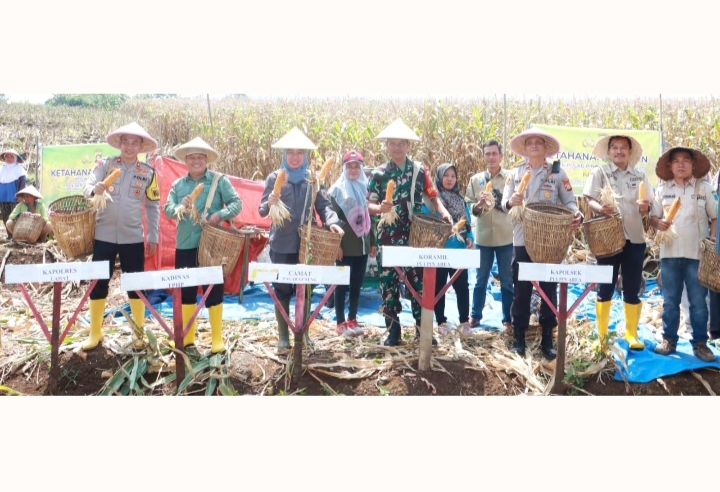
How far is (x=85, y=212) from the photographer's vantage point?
4480 mm

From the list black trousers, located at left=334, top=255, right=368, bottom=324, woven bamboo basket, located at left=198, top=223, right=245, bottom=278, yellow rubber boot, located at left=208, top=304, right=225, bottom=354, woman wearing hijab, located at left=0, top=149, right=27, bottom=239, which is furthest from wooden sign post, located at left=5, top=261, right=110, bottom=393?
woman wearing hijab, located at left=0, top=149, right=27, bottom=239

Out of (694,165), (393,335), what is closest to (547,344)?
(393,335)

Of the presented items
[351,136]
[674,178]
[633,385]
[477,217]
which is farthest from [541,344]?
[351,136]

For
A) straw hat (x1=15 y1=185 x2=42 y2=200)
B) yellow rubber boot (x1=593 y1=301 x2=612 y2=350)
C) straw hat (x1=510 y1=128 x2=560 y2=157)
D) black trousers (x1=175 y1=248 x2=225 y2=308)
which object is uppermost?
straw hat (x1=510 y1=128 x2=560 y2=157)

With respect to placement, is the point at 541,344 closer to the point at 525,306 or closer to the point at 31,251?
the point at 525,306

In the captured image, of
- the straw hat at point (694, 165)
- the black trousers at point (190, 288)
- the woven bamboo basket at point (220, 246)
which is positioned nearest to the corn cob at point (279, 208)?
the woven bamboo basket at point (220, 246)

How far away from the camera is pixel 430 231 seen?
4.52 metres

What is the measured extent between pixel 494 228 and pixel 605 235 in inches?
46.9

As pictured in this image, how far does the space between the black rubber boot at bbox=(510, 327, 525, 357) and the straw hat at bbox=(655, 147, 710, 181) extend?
178 centimetres

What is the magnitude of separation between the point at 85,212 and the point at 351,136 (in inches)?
232

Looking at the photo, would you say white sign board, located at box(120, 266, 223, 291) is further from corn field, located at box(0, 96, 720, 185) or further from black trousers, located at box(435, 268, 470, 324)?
corn field, located at box(0, 96, 720, 185)

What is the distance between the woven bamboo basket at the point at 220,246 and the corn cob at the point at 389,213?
1179 millimetres

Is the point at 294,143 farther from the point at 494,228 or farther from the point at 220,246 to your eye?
the point at 494,228

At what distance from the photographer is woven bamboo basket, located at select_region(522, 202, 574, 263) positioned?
413 centimetres
